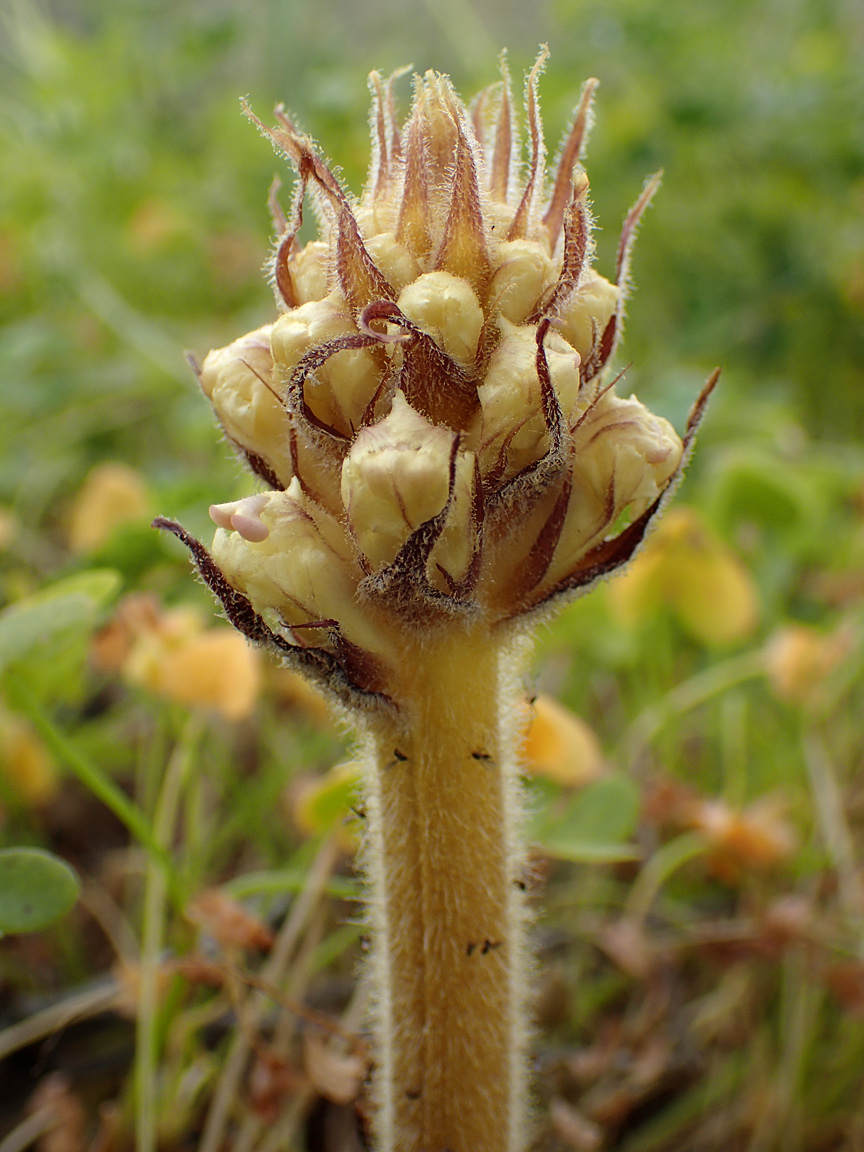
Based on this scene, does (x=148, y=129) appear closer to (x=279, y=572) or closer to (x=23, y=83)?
(x=23, y=83)

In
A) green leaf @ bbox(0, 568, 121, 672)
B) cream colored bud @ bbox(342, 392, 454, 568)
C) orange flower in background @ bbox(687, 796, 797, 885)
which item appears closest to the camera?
cream colored bud @ bbox(342, 392, 454, 568)

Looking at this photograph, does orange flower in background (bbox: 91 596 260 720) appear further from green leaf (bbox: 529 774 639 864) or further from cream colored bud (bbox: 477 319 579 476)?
cream colored bud (bbox: 477 319 579 476)

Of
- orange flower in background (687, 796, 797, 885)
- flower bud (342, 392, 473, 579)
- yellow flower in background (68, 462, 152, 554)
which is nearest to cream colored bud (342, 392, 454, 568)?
flower bud (342, 392, 473, 579)

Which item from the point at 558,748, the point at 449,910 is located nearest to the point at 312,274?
the point at 449,910

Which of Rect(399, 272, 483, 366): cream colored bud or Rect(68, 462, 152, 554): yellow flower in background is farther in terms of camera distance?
Rect(68, 462, 152, 554): yellow flower in background

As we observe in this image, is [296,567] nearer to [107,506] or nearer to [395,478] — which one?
[395,478]

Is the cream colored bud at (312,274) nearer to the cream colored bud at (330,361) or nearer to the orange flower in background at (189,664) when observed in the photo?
the cream colored bud at (330,361)

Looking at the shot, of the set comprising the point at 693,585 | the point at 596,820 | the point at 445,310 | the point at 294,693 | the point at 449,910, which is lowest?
the point at 449,910

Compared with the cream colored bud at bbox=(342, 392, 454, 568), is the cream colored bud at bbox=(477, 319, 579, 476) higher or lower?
higher
